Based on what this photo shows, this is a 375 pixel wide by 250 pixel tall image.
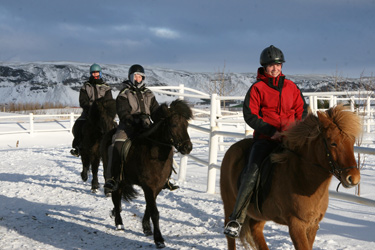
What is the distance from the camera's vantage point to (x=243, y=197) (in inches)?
145

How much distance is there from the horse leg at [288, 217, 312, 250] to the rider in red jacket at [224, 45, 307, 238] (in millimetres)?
540

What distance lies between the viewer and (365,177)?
9.30 m

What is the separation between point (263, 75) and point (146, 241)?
280cm

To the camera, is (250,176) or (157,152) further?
(157,152)

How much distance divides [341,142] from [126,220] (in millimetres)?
4174

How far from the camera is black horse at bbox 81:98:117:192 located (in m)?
7.73

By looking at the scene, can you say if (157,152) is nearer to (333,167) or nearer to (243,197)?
(243,197)

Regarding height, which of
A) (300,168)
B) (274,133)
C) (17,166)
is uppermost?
(274,133)

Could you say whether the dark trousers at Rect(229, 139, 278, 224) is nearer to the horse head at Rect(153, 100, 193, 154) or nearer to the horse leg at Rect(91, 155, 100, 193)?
the horse head at Rect(153, 100, 193, 154)

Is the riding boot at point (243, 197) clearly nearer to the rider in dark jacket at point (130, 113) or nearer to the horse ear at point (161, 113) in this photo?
the horse ear at point (161, 113)

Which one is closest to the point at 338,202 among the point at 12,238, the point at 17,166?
the point at 12,238

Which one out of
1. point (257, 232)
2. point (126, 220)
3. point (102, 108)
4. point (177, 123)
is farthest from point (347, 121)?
point (102, 108)

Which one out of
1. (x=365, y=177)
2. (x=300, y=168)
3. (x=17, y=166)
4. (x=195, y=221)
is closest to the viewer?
(x=300, y=168)

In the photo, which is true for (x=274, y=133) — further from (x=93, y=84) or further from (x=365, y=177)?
(x=365, y=177)
